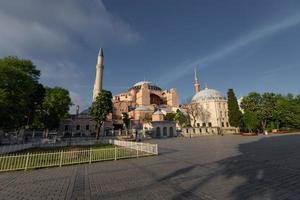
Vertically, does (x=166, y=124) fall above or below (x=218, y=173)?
above

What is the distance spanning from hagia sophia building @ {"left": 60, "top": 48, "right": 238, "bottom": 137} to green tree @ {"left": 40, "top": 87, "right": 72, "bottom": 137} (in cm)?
1196

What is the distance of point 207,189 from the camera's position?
597 cm

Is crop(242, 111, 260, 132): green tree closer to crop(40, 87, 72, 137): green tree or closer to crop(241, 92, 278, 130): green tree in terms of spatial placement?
crop(241, 92, 278, 130): green tree

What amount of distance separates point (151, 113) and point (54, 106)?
40458mm

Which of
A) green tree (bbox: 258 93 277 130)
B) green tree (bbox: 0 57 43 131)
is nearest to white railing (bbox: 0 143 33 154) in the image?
green tree (bbox: 0 57 43 131)

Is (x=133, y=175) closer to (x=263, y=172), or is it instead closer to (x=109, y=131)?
(x=263, y=172)

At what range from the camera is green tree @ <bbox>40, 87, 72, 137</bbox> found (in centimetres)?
3817

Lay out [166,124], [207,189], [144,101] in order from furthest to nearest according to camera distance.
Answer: [144,101], [166,124], [207,189]

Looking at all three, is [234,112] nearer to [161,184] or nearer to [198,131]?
[198,131]

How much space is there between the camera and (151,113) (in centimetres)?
7269

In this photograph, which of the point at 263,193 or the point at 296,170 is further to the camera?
the point at 296,170

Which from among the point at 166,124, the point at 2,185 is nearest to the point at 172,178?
the point at 2,185

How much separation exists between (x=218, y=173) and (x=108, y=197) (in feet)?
16.6

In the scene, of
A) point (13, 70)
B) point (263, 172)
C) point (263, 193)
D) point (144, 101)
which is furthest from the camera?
point (144, 101)
